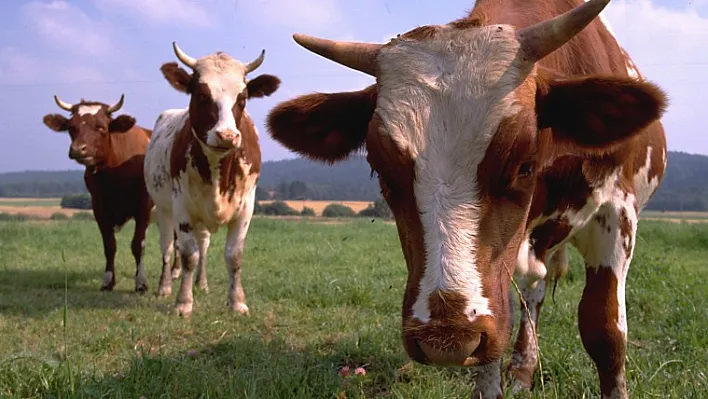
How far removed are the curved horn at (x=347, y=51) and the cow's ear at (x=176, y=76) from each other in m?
4.71

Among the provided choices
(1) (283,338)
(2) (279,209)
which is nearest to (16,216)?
(2) (279,209)

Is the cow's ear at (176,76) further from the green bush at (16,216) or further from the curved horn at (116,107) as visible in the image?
the green bush at (16,216)

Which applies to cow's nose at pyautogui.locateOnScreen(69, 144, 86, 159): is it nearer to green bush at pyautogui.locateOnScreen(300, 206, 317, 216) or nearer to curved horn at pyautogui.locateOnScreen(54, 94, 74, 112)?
curved horn at pyautogui.locateOnScreen(54, 94, 74, 112)

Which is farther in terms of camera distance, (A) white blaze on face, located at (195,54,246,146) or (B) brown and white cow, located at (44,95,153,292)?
(B) brown and white cow, located at (44,95,153,292)

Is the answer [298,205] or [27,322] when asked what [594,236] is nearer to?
[27,322]

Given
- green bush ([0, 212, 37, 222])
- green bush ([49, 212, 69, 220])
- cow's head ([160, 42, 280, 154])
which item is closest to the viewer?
cow's head ([160, 42, 280, 154])

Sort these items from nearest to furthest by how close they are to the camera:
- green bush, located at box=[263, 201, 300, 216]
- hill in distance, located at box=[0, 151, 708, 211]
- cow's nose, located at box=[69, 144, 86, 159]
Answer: cow's nose, located at box=[69, 144, 86, 159], green bush, located at box=[263, 201, 300, 216], hill in distance, located at box=[0, 151, 708, 211]

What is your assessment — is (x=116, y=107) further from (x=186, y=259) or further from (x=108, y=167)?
(x=186, y=259)

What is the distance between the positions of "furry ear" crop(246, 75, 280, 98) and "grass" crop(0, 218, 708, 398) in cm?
236

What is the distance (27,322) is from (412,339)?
4.93 m

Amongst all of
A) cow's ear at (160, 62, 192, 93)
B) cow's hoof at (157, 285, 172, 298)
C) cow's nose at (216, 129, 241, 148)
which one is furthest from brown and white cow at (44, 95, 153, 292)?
cow's nose at (216, 129, 241, 148)

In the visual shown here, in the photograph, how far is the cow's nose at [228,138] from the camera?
6262mm

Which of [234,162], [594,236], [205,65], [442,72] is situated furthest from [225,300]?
[442,72]

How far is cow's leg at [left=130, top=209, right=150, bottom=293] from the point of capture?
8484mm
